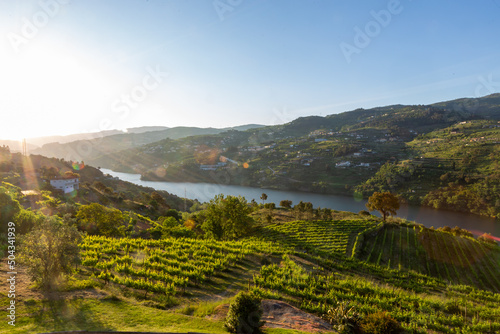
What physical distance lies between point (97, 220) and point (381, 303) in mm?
33203

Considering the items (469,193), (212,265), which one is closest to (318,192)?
(469,193)

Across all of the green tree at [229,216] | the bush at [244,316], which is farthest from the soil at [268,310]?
the green tree at [229,216]

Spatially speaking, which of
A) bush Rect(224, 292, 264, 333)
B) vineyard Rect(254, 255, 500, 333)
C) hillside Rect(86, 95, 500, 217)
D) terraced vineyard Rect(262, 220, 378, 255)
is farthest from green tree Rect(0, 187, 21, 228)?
hillside Rect(86, 95, 500, 217)

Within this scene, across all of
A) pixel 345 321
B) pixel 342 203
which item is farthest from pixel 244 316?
pixel 342 203

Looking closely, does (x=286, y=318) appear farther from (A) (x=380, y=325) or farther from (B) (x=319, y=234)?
(B) (x=319, y=234)

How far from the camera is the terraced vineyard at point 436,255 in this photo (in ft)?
104

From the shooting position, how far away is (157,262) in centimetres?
2045

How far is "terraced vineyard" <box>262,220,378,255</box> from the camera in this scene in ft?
115

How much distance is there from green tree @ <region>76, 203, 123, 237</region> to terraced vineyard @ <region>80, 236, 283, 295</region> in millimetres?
6203

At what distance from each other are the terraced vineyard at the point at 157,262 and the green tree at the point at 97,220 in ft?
20.4

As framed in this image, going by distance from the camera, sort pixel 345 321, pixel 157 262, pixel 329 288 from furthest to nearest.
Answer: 1. pixel 157 262
2. pixel 329 288
3. pixel 345 321

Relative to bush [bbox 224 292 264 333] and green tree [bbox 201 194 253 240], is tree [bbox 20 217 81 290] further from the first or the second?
green tree [bbox 201 194 253 240]

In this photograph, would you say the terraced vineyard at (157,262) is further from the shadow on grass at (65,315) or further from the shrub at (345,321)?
the shrub at (345,321)

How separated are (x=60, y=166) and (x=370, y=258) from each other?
103 meters
